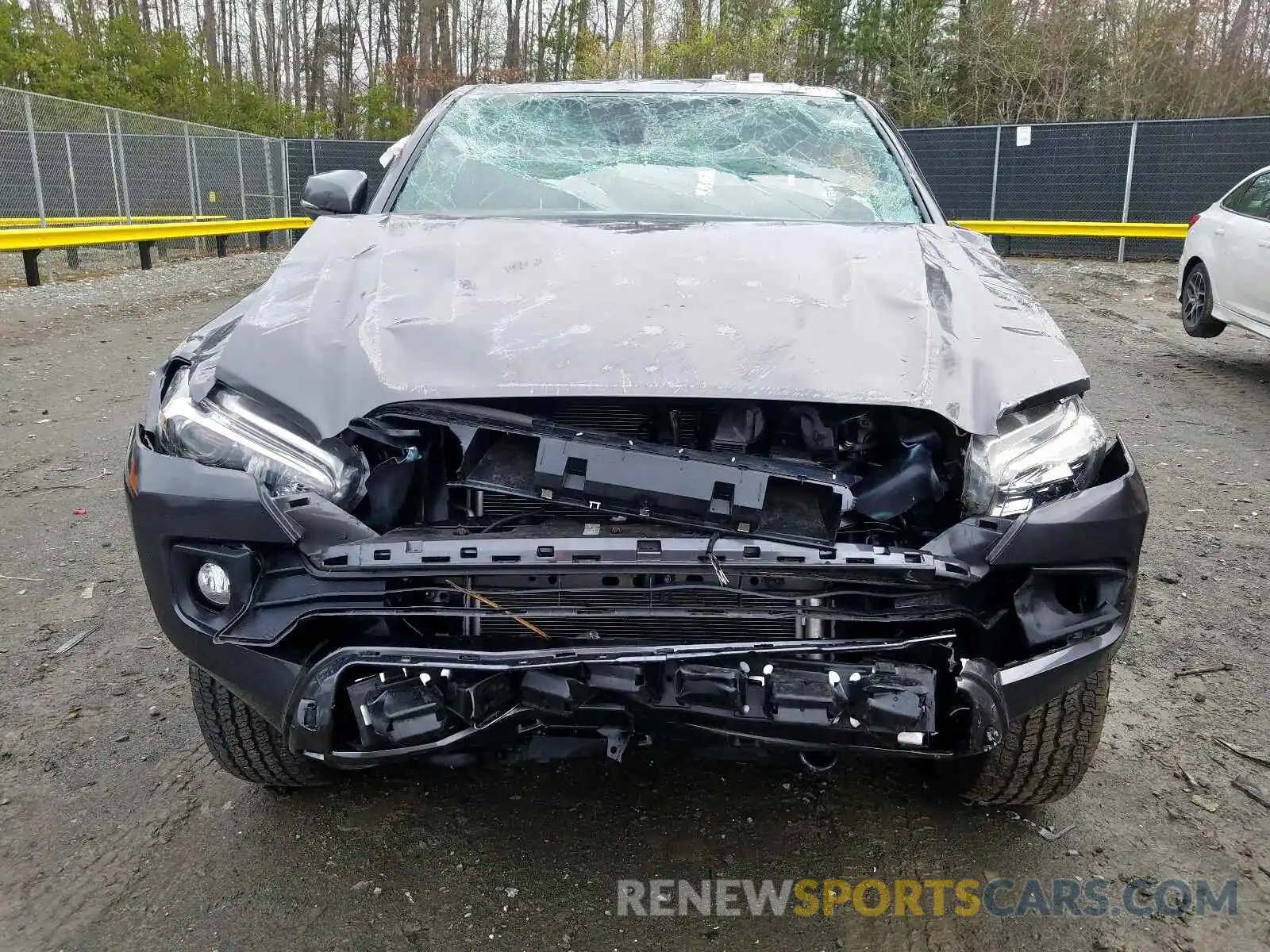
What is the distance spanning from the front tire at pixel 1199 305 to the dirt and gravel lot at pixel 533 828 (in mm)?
5096

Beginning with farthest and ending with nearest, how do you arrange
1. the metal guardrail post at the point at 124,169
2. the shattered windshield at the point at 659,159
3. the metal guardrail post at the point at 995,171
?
the metal guardrail post at the point at 995,171 < the metal guardrail post at the point at 124,169 < the shattered windshield at the point at 659,159

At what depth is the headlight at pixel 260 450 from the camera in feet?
6.42

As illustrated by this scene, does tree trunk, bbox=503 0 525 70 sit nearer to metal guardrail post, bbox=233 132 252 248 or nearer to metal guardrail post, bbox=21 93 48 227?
metal guardrail post, bbox=233 132 252 248

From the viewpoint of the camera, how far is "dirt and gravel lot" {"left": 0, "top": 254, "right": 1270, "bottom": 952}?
2.04 metres

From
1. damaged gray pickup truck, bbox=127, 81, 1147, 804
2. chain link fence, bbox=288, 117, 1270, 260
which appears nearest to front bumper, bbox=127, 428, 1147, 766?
damaged gray pickup truck, bbox=127, 81, 1147, 804

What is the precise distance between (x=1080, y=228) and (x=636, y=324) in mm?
14802

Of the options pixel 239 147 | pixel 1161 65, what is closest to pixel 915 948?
pixel 239 147

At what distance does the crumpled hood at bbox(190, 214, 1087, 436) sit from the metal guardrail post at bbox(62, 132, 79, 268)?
12998mm

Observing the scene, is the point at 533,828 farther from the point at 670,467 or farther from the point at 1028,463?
the point at 1028,463

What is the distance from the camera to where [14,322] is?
9.12 meters

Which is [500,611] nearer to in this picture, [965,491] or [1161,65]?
[965,491]

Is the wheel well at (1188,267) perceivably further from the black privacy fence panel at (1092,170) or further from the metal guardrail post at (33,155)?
the metal guardrail post at (33,155)

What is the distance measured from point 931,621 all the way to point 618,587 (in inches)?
23.2

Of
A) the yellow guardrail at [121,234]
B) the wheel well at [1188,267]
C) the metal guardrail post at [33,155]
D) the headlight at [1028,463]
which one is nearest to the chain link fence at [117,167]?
the metal guardrail post at [33,155]
